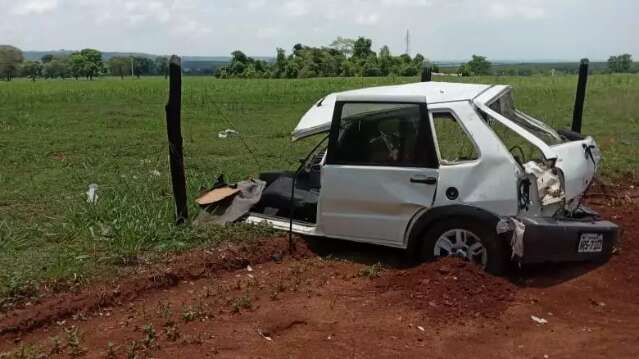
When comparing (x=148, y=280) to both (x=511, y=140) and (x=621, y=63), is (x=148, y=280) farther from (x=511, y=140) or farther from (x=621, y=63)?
(x=621, y=63)

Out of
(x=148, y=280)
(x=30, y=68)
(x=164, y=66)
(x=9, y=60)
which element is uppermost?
(x=164, y=66)

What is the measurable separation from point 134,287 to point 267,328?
133 cm

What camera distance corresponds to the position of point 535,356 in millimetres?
4074

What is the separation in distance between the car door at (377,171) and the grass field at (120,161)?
1.16m

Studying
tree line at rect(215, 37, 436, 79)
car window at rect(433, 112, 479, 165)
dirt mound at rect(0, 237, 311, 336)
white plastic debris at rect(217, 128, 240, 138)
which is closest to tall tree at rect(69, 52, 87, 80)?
tree line at rect(215, 37, 436, 79)

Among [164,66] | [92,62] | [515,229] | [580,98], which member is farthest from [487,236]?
[92,62]

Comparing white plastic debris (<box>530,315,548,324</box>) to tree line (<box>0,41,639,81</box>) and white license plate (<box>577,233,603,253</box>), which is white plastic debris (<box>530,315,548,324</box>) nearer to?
white license plate (<box>577,233,603,253</box>)

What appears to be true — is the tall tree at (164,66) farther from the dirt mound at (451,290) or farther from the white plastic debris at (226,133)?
the dirt mound at (451,290)

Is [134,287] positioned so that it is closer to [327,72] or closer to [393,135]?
[393,135]

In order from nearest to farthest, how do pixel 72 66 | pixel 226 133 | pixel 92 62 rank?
1. pixel 226 133
2. pixel 72 66
3. pixel 92 62

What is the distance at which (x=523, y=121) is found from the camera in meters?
6.01

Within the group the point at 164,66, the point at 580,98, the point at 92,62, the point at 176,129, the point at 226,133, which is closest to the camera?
the point at 176,129

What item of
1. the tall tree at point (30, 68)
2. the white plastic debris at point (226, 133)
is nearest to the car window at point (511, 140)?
the white plastic debris at point (226, 133)

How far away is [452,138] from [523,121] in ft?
2.96
